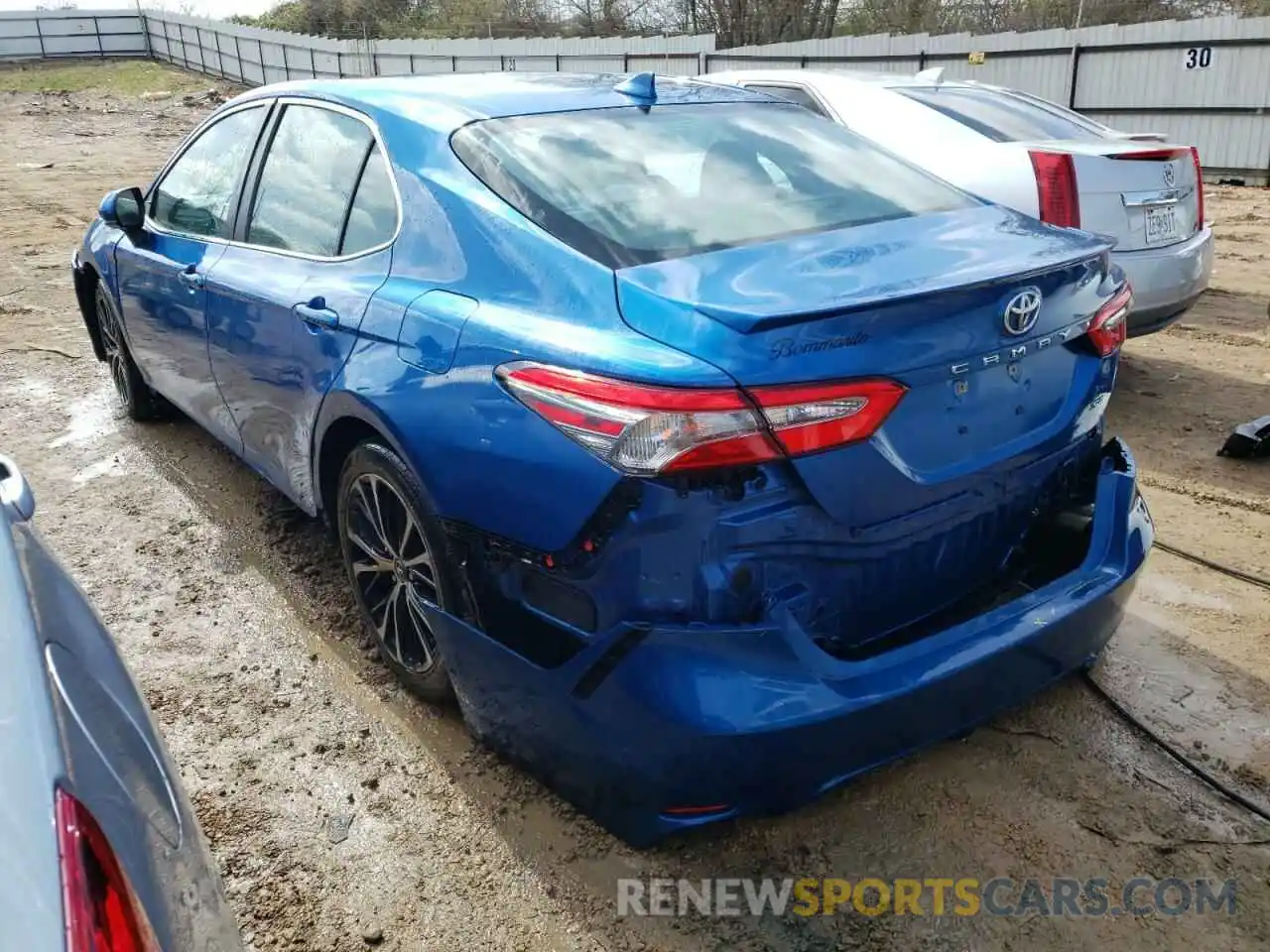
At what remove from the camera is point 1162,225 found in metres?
5.21

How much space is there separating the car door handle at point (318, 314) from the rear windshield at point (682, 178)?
1.87 feet

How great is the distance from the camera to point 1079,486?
2584 millimetres

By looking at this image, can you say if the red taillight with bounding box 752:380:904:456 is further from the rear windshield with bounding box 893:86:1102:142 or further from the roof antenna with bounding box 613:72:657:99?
the rear windshield with bounding box 893:86:1102:142

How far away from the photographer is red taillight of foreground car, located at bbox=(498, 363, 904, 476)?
1.92 meters

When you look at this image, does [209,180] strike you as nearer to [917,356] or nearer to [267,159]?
[267,159]

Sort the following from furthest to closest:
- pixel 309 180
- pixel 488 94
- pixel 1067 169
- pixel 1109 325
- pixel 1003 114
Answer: pixel 1003 114
pixel 1067 169
pixel 309 180
pixel 488 94
pixel 1109 325

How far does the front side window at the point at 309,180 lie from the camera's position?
3061 mm

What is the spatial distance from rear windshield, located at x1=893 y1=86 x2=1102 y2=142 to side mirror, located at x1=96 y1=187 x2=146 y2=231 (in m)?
3.97

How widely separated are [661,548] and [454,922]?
0.99m

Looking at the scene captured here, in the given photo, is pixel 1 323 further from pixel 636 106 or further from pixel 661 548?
pixel 661 548

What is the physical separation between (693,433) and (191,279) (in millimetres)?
2613

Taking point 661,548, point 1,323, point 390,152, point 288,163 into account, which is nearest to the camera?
point 661,548

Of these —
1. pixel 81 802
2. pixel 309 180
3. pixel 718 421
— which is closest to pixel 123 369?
pixel 309 180

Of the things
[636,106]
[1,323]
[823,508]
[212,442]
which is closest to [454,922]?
[823,508]
